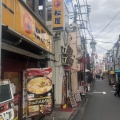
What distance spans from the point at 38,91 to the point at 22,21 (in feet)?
7.61

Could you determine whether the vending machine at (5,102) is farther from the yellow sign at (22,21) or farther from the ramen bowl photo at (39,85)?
the ramen bowl photo at (39,85)

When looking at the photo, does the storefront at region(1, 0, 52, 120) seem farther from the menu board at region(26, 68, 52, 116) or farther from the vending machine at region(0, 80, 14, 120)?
the vending machine at region(0, 80, 14, 120)

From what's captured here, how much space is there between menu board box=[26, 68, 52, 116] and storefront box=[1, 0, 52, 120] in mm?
578

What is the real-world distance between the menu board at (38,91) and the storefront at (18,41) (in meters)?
0.58

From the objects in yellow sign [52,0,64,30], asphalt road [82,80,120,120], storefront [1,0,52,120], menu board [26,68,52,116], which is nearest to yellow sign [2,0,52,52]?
storefront [1,0,52,120]

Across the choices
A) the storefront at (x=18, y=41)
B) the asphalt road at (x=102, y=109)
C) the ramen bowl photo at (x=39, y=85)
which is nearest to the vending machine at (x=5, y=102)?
the storefront at (x=18, y=41)

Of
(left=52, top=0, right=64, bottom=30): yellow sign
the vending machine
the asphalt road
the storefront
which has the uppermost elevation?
(left=52, top=0, right=64, bottom=30): yellow sign

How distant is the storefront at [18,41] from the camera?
6887 mm

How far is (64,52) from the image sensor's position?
1723 cm

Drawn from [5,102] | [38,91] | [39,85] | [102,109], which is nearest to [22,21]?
[39,85]

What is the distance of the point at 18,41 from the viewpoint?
7.98 m

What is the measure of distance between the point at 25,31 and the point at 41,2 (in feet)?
22.5

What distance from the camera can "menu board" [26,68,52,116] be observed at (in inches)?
331

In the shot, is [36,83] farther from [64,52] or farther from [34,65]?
[64,52]
